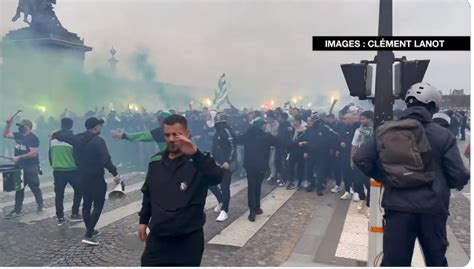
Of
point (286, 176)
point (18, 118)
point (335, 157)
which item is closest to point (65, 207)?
point (18, 118)

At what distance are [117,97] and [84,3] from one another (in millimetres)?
2348

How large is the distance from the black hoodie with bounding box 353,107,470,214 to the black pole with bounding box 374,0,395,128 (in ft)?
2.25

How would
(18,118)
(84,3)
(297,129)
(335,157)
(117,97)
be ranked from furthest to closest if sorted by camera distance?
(117,97) < (297,129) < (335,157) < (18,118) < (84,3)

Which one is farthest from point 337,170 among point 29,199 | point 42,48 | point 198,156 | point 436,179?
point 42,48

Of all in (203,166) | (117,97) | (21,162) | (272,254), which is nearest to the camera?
(203,166)

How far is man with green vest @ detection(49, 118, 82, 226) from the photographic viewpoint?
4570 mm

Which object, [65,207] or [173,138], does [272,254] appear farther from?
[65,207]

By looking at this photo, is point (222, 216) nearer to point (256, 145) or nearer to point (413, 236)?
point (256, 145)

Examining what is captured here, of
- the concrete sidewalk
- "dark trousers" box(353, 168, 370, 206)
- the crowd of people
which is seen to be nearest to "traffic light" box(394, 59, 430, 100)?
the crowd of people

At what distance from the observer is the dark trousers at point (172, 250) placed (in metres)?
2.20

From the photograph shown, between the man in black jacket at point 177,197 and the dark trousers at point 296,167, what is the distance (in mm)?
4029

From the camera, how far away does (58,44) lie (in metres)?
5.52

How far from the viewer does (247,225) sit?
14.8 feet

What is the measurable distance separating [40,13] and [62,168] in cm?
219
